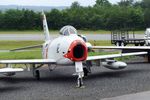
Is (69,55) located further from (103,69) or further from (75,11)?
(75,11)

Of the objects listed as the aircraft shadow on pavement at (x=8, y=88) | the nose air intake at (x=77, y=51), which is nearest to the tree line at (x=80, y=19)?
the nose air intake at (x=77, y=51)

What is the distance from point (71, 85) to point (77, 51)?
1228 mm

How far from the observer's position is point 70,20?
216 ft

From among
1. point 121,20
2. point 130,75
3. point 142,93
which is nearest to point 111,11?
point 121,20

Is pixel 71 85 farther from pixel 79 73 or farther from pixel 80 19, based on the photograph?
pixel 80 19

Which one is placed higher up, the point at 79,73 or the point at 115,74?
the point at 79,73

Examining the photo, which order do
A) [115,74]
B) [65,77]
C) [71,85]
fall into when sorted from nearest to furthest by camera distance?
[71,85], [65,77], [115,74]

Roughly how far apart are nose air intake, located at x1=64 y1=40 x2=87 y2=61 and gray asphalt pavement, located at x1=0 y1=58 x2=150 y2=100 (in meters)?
0.93

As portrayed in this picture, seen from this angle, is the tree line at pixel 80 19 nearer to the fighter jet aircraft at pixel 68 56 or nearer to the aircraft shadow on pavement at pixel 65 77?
the aircraft shadow on pavement at pixel 65 77

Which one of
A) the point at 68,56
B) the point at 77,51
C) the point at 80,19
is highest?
the point at 80,19

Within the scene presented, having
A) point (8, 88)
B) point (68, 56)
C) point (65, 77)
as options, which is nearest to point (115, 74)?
point (65, 77)

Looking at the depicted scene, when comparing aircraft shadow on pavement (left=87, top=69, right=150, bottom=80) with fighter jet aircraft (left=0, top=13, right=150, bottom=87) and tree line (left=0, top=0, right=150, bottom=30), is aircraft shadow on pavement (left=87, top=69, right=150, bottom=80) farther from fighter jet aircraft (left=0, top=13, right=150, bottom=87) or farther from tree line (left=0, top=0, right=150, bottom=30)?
tree line (left=0, top=0, right=150, bottom=30)

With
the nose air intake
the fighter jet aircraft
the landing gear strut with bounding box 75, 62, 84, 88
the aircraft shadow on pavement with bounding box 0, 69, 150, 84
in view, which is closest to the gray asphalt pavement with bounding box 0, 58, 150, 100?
the aircraft shadow on pavement with bounding box 0, 69, 150, 84

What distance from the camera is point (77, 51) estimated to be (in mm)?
16703
